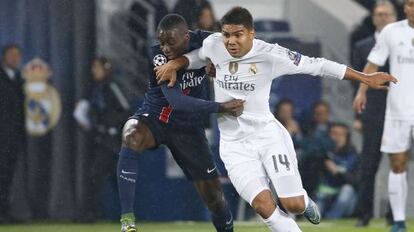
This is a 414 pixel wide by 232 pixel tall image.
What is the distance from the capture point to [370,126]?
14.7 metres

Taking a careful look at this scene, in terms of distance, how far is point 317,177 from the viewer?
15.9 meters

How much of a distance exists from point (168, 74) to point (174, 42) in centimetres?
33

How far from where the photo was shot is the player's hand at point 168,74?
35.3 ft

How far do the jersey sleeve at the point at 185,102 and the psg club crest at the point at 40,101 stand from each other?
5289 mm

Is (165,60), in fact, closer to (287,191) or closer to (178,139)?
(178,139)

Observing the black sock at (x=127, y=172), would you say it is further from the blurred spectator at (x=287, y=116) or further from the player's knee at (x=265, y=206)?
the blurred spectator at (x=287, y=116)

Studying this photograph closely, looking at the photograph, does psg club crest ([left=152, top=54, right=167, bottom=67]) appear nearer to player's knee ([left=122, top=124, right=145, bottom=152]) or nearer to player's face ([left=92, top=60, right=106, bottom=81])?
player's knee ([left=122, top=124, right=145, bottom=152])

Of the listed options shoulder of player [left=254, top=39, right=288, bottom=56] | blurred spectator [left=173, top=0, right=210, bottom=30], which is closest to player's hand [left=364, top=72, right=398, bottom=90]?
shoulder of player [left=254, top=39, right=288, bottom=56]

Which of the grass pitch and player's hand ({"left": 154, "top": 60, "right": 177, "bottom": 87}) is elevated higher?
player's hand ({"left": 154, "top": 60, "right": 177, "bottom": 87})

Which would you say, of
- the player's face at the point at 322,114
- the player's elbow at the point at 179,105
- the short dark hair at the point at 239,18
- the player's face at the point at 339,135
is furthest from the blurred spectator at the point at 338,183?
the short dark hair at the point at 239,18

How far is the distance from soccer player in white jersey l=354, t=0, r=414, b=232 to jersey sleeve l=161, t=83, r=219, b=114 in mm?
2837

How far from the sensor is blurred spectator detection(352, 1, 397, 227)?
14.5 metres

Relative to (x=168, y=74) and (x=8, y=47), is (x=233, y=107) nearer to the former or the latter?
(x=168, y=74)

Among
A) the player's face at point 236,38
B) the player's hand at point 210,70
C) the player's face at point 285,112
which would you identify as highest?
the player's face at point 236,38
